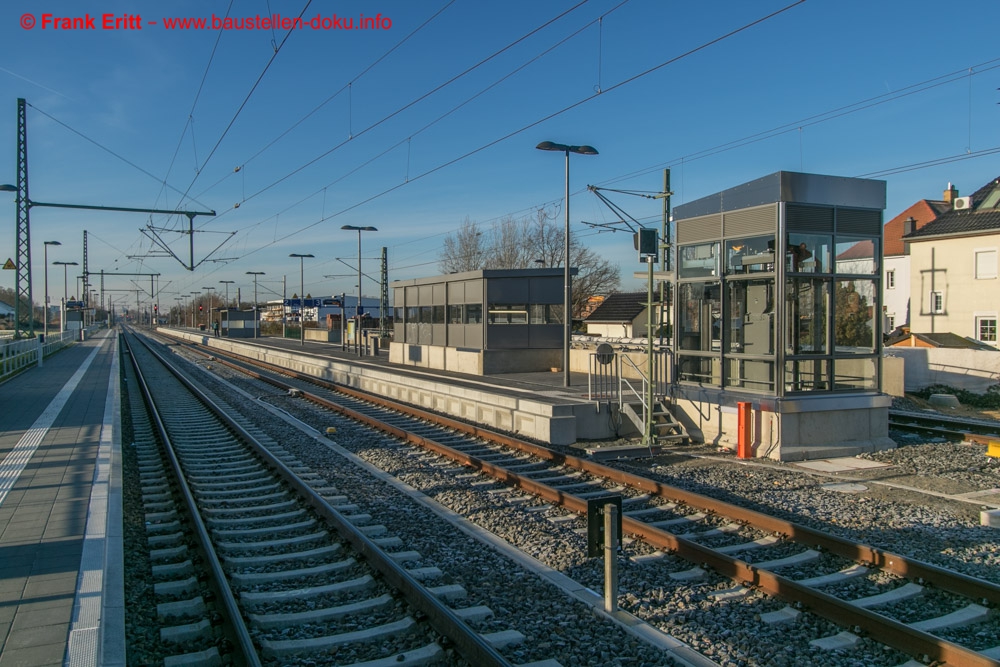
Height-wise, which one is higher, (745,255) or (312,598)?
(745,255)

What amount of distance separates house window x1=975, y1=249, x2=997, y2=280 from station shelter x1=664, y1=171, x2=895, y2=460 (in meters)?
25.8

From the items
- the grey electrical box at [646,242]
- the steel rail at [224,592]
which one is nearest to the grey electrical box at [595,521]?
the steel rail at [224,592]

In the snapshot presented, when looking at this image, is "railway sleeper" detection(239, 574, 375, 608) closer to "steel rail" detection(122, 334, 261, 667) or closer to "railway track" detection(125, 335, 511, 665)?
"railway track" detection(125, 335, 511, 665)

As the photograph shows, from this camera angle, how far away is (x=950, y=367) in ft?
74.7

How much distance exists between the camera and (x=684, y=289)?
46.2 feet

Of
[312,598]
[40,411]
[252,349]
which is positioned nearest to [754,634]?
[312,598]

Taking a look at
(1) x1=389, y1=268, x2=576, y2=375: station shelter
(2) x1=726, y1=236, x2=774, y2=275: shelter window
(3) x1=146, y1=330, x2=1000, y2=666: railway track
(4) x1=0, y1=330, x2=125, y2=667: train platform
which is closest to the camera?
(4) x1=0, y1=330, x2=125, y2=667: train platform

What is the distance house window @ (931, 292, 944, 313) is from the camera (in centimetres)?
3566

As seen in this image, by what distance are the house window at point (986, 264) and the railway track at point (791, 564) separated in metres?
31.5

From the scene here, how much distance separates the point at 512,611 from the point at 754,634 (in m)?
1.75

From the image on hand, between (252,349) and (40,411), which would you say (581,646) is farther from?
(252,349)

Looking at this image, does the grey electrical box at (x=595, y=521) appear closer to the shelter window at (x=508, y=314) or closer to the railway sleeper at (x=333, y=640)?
the railway sleeper at (x=333, y=640)

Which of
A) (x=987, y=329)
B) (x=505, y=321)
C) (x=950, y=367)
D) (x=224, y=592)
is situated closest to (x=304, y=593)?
(x=224, y=592)

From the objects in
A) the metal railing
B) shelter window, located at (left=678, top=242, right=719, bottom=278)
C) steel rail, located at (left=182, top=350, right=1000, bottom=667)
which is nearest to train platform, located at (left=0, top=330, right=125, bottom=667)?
steel rail, located at (left=182, top=350, right=1000, bottom=667)
